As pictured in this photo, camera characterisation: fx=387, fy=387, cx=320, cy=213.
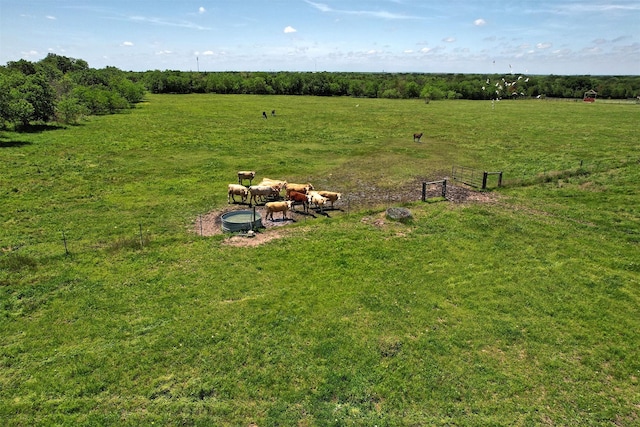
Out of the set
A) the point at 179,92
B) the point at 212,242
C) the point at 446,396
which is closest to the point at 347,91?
the point at 179,92

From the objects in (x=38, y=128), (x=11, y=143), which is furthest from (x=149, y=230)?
(x=38, y=128)

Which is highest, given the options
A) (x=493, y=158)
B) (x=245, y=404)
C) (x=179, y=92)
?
(x=179, y=92)

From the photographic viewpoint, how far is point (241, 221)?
685 inches

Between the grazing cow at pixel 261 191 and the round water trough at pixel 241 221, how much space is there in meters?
2.27

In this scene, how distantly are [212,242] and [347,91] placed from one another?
347 ft

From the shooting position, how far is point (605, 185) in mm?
24266

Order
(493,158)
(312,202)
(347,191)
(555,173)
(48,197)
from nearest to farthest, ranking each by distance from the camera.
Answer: (312,202) < (48,197) < (347,191) < (555,173) < (493,158)

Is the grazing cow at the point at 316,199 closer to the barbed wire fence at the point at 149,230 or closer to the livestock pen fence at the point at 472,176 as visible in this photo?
the barbed wire fence at the point at 149,230

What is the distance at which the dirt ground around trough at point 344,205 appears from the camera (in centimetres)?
1656

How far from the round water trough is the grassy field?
0.76m

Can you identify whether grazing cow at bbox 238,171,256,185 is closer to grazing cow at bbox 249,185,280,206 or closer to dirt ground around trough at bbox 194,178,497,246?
grazing cow at bbox 249,185,280,206

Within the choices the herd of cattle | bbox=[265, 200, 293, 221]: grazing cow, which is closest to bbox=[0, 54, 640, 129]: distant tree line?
the herd of cattle

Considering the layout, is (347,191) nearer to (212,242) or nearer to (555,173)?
(212,242)

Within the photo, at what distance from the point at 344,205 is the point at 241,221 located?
5.93 m
